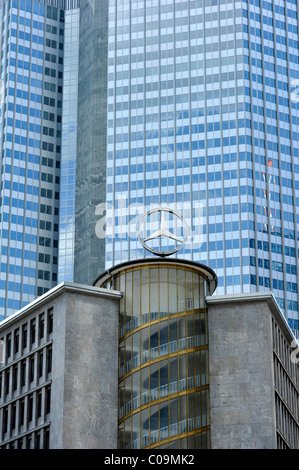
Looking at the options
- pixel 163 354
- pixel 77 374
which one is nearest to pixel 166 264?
pixel 163 354

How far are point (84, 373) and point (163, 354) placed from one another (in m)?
7.61

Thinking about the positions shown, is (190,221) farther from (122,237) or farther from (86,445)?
(86,445)

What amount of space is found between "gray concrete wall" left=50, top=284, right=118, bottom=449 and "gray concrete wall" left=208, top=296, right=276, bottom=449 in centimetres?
943

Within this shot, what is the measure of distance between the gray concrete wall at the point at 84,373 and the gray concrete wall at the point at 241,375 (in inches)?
371

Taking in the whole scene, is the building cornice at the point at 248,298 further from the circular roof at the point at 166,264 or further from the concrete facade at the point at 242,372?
the circular roof at the point at 166,264

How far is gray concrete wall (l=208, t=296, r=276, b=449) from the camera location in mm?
97000

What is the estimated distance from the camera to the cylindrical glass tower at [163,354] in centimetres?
9731

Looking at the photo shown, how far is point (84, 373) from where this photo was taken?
9800cm
